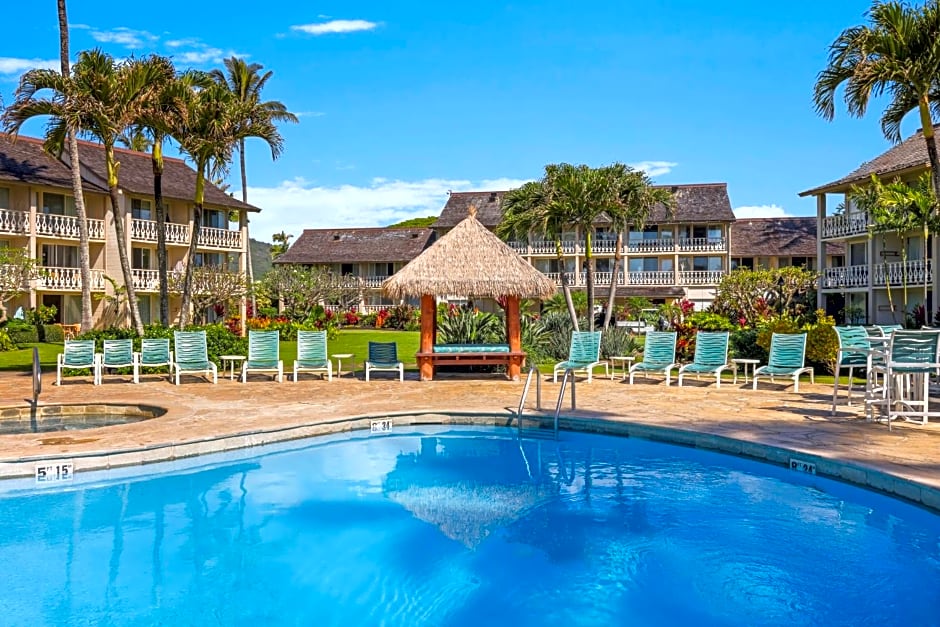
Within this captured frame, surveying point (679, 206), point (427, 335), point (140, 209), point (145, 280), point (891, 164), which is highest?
point (679, 206)

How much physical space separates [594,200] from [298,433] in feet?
50.6

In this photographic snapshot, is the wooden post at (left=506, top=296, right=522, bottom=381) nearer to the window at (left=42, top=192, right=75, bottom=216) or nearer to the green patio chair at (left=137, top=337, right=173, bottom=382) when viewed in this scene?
the green patio chair at (left=137, top=337, right=173, bottom=382)

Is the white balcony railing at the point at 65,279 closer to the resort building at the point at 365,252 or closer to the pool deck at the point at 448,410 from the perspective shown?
the pool deck at the point at 448,410

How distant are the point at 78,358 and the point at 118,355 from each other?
768 mm

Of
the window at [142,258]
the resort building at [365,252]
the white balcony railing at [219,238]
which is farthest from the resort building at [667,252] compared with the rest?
the window at [142,258]

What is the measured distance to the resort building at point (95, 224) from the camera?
31781 millimetres

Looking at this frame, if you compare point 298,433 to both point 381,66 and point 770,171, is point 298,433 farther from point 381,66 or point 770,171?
point 770,171

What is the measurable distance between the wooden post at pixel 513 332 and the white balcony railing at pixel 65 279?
22454 mm

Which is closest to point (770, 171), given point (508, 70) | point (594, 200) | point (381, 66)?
point (594, 200)

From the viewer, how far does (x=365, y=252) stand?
185 ft

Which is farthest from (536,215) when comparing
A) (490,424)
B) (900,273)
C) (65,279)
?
(65,279)

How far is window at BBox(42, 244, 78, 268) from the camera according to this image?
33719mm

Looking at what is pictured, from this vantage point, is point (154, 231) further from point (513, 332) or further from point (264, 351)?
point (513, 332)

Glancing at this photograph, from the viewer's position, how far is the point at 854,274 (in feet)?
105
